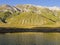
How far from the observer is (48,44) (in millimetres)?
68062

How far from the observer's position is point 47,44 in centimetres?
6794

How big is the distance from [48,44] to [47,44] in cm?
35
